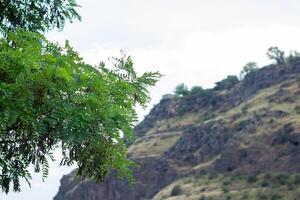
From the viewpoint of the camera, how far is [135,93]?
29.7 ft

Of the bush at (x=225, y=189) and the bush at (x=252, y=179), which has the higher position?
the bush at (x=252, y=179)

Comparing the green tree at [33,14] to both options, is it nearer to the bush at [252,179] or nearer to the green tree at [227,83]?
the bush at [252,179]

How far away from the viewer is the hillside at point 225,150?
96625 millimetres

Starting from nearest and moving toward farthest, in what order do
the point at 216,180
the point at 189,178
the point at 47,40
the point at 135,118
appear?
the point at 135,118
the point at 47,40
the point at 216,180
the point at 189,178

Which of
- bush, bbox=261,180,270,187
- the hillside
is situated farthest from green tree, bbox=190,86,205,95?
Answer: bush, bbox=261,180,270,187

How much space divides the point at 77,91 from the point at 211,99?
156058mm

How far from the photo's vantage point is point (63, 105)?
24.2ft

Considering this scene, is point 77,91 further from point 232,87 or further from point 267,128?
point 232,87

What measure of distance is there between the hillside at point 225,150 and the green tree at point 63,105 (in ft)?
251

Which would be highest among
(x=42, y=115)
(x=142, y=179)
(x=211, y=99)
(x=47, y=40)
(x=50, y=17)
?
(x=211, y=99)

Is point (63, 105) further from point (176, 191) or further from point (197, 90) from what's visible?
point (197, 90)

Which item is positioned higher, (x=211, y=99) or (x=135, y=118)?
(x=211, y=99)

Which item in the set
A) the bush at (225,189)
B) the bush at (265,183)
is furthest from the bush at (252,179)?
the bush at (225,189)

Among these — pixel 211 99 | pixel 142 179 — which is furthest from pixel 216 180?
pixel 211 99
